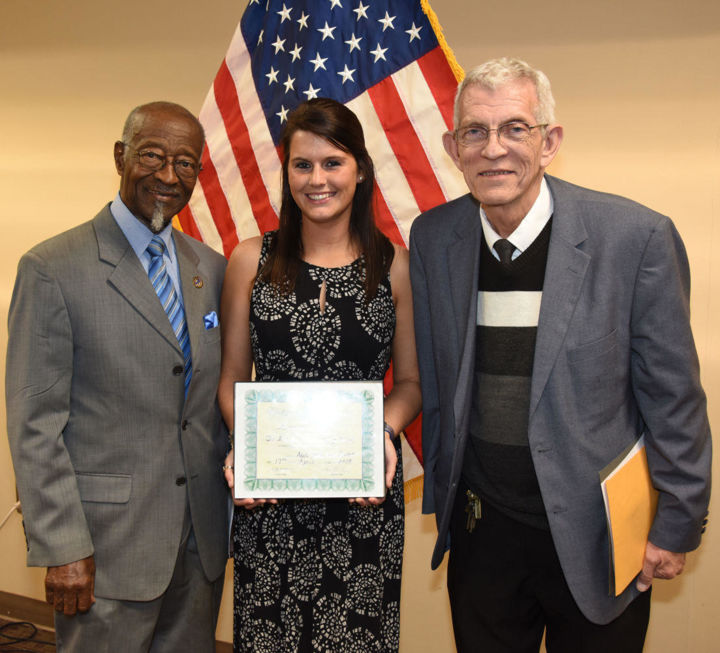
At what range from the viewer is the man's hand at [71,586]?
173cm

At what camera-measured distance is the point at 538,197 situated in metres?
1.83

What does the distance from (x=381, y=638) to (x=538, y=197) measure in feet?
4.71

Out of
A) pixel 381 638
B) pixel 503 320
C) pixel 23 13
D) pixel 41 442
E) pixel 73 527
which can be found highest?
pixel 23 13

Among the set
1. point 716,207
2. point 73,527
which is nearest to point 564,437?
point 73,527

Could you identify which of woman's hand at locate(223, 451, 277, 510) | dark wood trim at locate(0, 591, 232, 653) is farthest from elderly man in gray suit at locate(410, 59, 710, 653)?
dark wood trim at locate(0, 591, 232, 653)

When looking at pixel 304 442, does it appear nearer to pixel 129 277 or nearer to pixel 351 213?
pixel 129 277

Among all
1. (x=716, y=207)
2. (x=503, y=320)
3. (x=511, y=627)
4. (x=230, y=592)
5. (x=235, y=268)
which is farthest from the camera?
(x=230, y=592)

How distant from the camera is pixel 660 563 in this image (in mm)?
1773

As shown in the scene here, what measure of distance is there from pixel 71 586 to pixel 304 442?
718 mm

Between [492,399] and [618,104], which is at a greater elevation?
[618,104]

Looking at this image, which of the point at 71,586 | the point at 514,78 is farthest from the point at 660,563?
the point at 71,586

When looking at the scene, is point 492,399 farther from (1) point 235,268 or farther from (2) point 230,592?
(2) point 230,592

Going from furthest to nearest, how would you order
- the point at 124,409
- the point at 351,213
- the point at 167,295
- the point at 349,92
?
the point at 349,92
the point at 351,213
the point at 167,295
the point at 124,409

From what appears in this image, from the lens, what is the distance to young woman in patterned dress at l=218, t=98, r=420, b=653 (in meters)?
2.01
